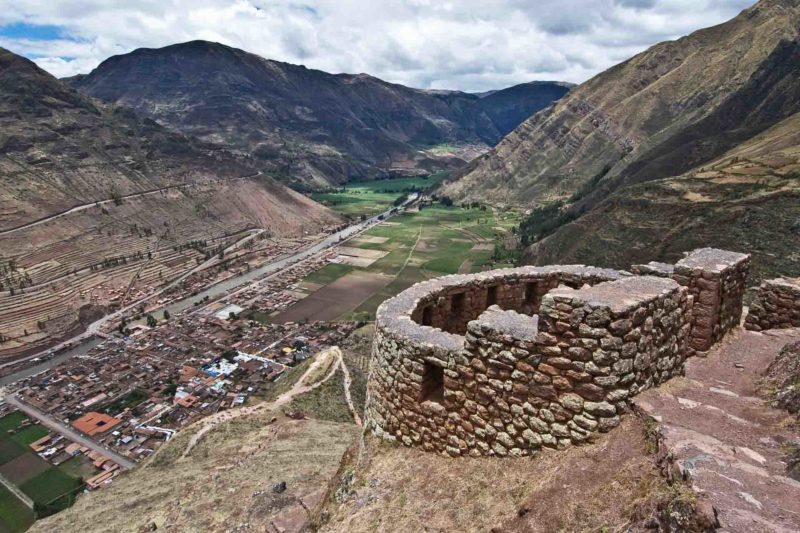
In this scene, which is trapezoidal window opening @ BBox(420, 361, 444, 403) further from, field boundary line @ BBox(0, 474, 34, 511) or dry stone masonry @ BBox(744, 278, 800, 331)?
field boundary line @ BBox(0, 474, 34, 511)

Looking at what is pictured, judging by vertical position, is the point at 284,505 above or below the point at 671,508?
below

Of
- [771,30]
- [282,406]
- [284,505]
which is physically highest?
[771,30]

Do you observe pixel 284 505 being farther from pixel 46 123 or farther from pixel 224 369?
pixel 46 123

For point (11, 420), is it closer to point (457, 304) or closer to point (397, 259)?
point (457, 304)

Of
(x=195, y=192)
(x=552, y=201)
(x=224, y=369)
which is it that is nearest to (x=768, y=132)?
(x=552, y=201)

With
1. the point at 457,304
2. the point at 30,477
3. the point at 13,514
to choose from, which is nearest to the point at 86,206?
the point at 30,477

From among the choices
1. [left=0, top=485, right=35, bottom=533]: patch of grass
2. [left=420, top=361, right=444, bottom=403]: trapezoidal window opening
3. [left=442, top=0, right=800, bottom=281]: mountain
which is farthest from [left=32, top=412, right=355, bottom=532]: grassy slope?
[left=442, top=0, right=800, bottom=281]: mountain

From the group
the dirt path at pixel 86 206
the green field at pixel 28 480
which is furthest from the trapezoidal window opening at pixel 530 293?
the dirt path at pixel 86 206
